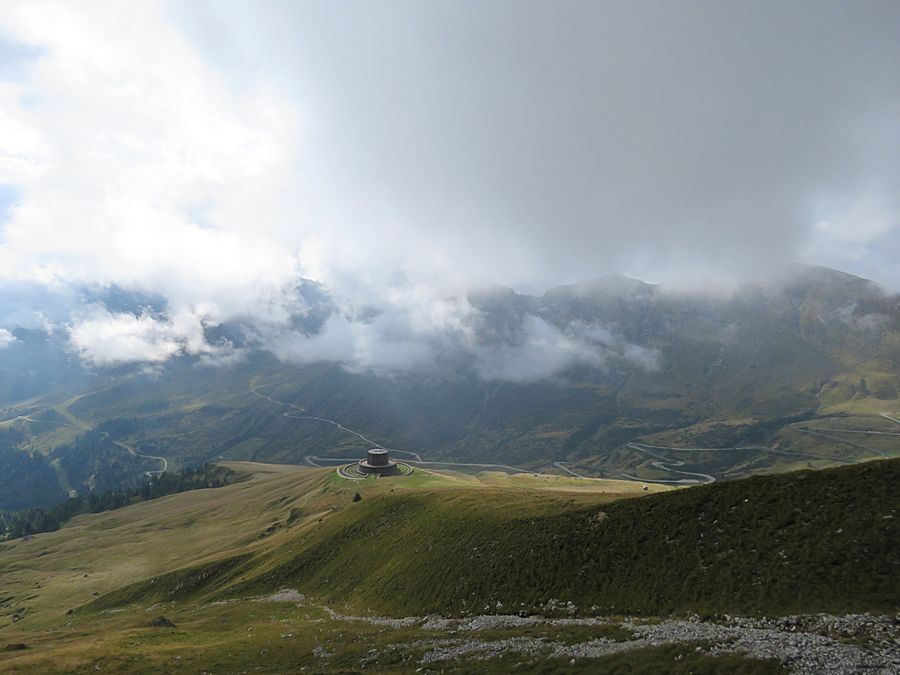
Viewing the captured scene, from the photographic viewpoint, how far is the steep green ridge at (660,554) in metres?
35.9

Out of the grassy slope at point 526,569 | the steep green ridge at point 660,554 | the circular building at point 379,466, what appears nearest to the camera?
the steep green ridge at point 660,554

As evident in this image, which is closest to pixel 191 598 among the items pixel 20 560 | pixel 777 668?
pixel 777 668

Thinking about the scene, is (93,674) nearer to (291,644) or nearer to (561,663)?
(291,644)

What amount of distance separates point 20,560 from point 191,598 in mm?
145301

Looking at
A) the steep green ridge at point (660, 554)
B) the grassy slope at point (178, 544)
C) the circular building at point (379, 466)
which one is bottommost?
the grassy slope at point (178, 544)

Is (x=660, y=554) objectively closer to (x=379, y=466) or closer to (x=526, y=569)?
(x=526, y=569)

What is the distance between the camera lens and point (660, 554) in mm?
45250

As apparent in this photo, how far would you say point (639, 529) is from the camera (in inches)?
1927

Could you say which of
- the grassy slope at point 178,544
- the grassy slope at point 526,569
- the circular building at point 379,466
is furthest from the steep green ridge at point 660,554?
the circular building at point 379,466

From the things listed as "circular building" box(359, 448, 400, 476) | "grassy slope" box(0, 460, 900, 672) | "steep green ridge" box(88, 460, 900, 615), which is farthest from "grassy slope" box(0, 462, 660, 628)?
"steep green ridge" box(88, 460, 900, 615)

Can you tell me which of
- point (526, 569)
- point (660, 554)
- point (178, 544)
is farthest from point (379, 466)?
point (660, 554)

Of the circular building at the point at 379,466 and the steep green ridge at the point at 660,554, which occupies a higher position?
the steep green ridge at the point at 660,554

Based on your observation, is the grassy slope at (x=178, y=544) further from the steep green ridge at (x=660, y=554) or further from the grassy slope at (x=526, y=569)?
the steep green ridge at (x=660, y=554)

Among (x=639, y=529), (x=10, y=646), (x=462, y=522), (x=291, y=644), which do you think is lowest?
(x=10, y=646)
